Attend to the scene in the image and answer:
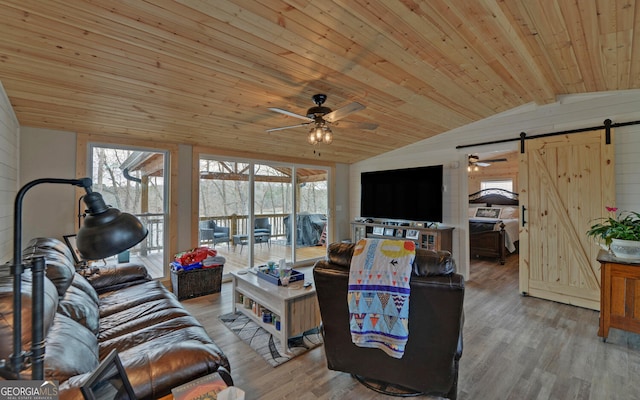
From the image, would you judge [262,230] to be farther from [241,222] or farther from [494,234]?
[494,234]

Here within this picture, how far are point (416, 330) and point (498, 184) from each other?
7.63 meters

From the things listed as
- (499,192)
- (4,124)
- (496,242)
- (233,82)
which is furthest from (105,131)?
(499,192)

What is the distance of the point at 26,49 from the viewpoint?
2078 mm

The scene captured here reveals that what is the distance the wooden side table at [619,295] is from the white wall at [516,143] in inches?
47.9

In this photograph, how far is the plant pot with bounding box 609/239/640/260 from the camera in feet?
8.36

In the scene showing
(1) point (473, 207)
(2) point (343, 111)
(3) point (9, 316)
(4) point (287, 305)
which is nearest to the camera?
(3) point (9, 316)

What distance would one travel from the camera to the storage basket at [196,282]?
12.5 ft

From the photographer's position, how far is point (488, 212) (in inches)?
275

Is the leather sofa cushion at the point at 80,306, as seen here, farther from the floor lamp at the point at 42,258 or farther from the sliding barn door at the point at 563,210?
the sliding barn door at the point at 563,210

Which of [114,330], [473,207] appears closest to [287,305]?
[114,330]

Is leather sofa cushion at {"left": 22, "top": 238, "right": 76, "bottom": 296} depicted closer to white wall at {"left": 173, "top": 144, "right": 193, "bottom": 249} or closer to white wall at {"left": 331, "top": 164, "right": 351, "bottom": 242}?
white wall at {"left": 173, "top": 144, "right": 193, "bottom": 249}

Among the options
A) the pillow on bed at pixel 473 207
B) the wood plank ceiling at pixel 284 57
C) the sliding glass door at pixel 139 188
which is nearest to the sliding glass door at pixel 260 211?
the sliding glass door at pixel 139 188

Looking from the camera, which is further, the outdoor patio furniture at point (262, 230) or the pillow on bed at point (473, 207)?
the pillow on bed at point (473, 207)

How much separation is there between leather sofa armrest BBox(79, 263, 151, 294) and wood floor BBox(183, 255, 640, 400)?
81cm
